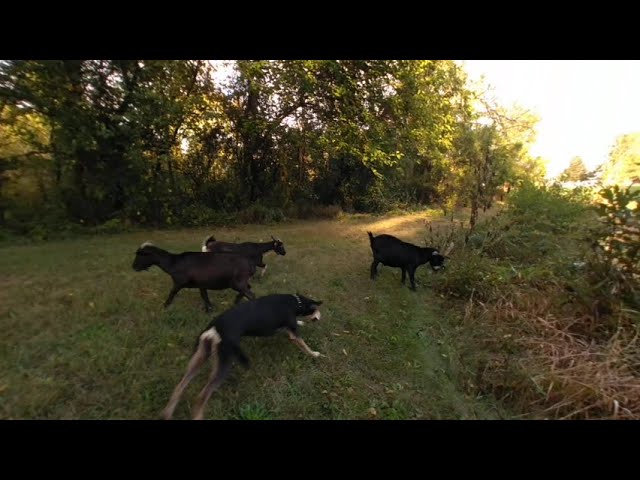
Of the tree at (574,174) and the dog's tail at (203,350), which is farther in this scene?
the tree at (574,174)

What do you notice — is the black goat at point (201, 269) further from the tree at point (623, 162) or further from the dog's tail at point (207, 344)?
the tree at point (623, 162)

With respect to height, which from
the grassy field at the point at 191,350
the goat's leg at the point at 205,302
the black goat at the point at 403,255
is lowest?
the grassy field at the point at 191,350

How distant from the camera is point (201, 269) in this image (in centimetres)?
525

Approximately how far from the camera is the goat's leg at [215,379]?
312 centimetres

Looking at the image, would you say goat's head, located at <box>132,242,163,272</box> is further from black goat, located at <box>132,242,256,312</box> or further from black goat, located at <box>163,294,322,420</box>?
black goat, located at <box>163,294,322,420</box>

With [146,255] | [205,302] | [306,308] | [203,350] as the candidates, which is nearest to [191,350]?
[203,350]

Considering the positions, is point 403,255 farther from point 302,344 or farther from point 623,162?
point 623,162

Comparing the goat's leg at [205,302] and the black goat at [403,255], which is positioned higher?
the black goat at [403,255]

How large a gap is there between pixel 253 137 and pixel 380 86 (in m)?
5.69

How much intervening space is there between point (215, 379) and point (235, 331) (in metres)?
0.53

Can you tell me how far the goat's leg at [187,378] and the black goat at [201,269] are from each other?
197cm

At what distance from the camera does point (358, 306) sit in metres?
5.97

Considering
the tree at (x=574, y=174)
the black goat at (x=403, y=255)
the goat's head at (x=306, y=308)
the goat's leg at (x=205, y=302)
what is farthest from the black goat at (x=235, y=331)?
the tree at (x=574, y=174)
